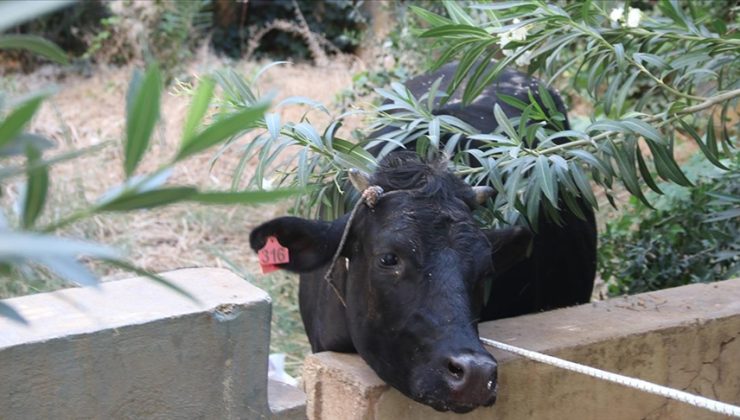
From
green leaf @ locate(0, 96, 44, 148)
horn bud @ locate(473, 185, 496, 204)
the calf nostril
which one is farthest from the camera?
horn bud @ locate(473, 185, 496, 204)

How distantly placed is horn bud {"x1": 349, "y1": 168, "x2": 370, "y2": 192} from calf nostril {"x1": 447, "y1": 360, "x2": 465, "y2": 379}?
32.8 inches

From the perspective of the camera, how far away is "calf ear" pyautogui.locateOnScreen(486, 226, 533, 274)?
12.9 ft

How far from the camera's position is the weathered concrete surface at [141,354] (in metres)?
3.06

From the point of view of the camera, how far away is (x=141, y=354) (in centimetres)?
321

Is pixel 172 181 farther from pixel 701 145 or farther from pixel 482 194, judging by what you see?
pixel 701 145

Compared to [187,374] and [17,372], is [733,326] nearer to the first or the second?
[187,374]

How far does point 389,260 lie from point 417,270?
136 millimetres

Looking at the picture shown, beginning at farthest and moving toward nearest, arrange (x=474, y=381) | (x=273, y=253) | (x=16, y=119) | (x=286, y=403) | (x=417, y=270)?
(x=273, y=253), (x=286, y=403), (x=417, y=270), (x=474, y=381), (x=16, y=119)

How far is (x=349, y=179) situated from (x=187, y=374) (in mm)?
1049

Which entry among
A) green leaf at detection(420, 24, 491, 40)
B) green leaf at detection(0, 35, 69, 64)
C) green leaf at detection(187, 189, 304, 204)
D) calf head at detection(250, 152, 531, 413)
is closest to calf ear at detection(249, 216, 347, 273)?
calf head at detection(250, 152, 531, 413)

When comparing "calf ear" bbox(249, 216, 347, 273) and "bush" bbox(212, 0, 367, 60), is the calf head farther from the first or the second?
"bush" bbox(212, 0, 367, 60)

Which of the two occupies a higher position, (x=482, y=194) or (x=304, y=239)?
(x=482, y=194)

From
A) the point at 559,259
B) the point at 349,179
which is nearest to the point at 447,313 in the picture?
the point at 349,179

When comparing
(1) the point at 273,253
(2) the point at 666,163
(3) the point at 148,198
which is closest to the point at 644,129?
(2) the point at 666,163
